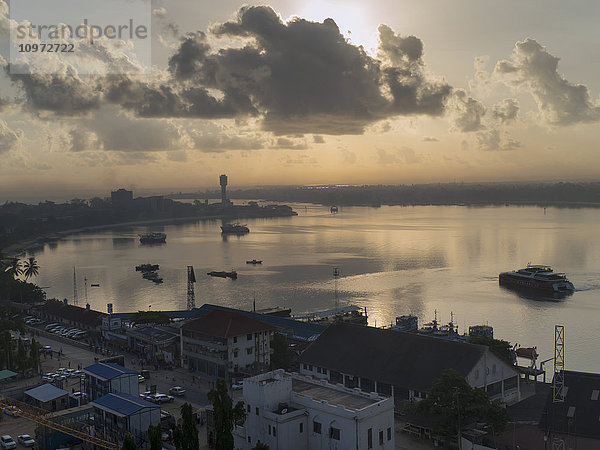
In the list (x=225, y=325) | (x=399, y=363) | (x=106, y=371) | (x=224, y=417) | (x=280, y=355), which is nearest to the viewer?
(x=224, y=417)

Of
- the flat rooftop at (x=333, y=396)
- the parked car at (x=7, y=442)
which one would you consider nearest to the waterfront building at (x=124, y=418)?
the parked car at (x=7, y=442)

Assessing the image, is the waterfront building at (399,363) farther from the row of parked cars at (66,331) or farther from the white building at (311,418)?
the row of parked cars at (66,331)

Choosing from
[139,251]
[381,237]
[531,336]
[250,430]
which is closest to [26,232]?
[139,251]

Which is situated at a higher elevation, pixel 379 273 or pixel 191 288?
pixel 191 288

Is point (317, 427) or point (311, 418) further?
point (311, 418)

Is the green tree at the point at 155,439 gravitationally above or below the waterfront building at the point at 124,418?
above

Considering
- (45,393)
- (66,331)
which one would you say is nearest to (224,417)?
(45,393)

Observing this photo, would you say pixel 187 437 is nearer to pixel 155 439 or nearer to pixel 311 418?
pixel 155 439
